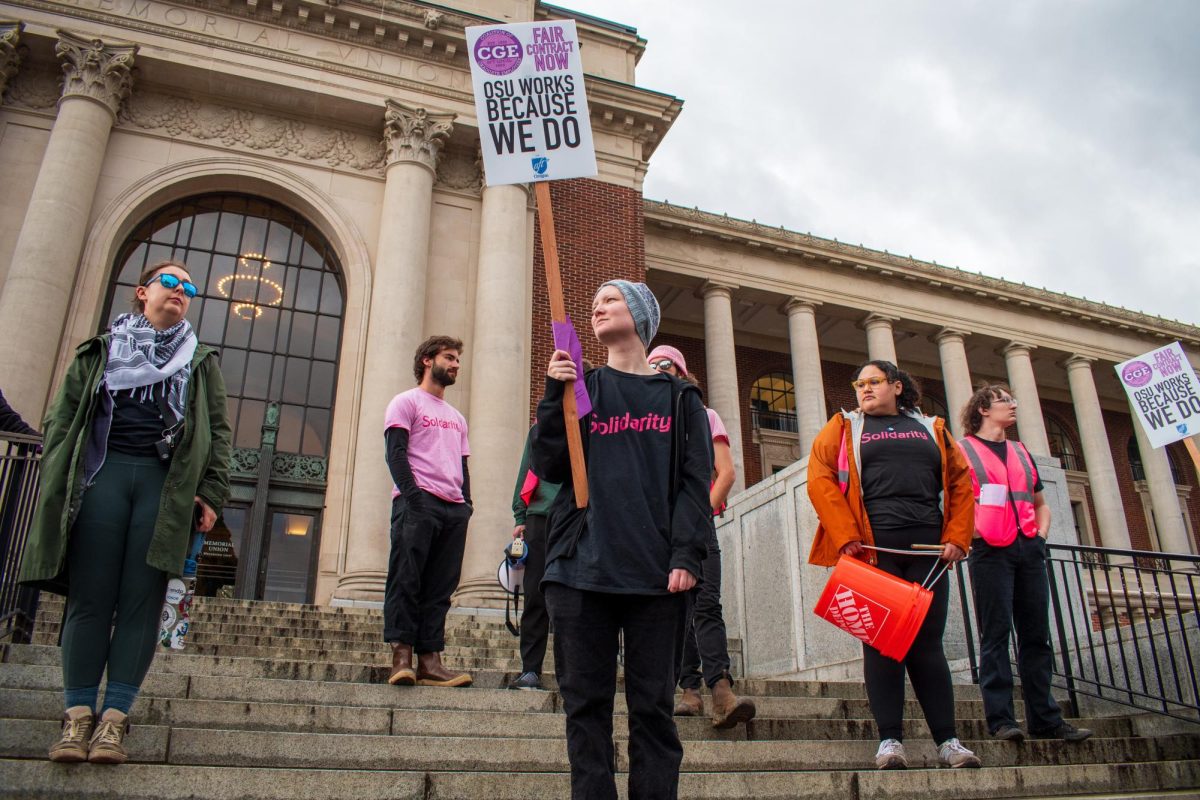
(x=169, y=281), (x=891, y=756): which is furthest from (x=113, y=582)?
(x=891, y=756)

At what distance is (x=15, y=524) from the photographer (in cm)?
596

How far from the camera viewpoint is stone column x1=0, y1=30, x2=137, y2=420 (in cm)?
1281

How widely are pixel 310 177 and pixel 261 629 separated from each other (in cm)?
997

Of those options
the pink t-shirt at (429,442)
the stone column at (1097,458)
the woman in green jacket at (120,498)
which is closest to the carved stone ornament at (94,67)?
the pink t-shirt at (429,442)

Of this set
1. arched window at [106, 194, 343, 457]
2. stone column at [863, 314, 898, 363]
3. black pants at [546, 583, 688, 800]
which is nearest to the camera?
black pants at [546, 583, 688, 800]

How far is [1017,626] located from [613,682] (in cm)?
373

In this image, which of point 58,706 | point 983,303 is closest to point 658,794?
point 58,706

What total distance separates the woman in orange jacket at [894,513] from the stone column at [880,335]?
73.8 ft

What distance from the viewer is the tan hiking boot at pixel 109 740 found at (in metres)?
3.27

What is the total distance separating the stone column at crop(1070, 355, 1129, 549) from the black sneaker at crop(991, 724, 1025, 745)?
25.8 meters

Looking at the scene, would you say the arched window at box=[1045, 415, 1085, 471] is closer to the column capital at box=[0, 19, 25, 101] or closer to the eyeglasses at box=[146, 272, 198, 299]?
the column capital at box=[0, 19, 25, 101]

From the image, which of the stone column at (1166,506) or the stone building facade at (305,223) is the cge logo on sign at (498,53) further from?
the stone column at (1166,506)

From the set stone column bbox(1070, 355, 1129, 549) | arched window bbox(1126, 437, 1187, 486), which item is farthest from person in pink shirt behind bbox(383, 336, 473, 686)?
arched window bbox(1126, 437, 1187, 486)

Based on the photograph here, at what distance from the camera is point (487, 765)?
13.0 ft
